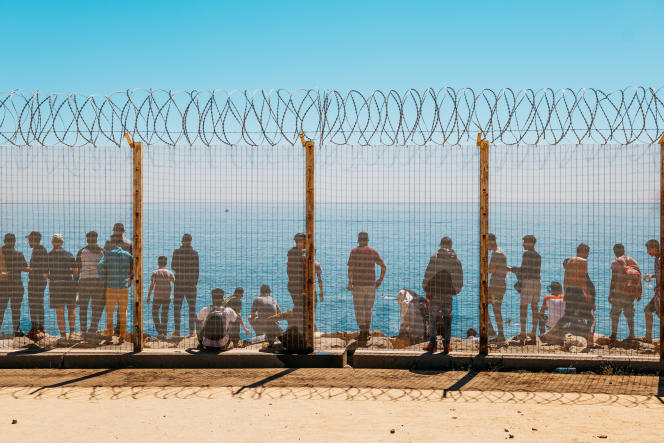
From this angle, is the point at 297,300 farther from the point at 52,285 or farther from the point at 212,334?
the point at 52,285

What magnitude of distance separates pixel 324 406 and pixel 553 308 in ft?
14.6

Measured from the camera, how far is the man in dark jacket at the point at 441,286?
817 cm

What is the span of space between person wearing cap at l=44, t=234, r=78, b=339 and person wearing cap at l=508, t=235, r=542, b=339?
6.33 meters

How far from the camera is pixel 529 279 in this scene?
9.16 metres

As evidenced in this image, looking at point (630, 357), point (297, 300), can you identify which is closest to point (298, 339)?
point (297, 300)

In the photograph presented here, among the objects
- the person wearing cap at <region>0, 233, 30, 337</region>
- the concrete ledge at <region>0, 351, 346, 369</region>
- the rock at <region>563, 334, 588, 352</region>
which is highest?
the person wearing cap at <region>0, 233, 30, 337</region>

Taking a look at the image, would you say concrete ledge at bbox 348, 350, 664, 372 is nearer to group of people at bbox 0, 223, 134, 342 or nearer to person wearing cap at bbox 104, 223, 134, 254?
group of people at bbox 0, 223, 134, 342

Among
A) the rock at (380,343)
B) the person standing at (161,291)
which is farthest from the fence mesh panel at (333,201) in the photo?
the person standing at (161,291)

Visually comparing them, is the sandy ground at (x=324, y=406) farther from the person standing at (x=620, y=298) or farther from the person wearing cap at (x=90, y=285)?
the person standing at (x=620, y=298)

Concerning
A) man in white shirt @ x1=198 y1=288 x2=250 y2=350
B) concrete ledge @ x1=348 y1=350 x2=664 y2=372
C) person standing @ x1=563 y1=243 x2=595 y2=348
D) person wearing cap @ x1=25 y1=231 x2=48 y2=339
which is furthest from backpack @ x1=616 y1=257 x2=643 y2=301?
person wearing cap @ x1=25 y1=231 x2=48 y2=339

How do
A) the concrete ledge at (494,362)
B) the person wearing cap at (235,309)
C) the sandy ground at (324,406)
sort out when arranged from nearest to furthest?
the sandy ground at (324,406) → the concrete ledge at (494,362) → the person wearing cap at (235,309)

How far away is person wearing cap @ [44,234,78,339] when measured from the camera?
8.67 meters

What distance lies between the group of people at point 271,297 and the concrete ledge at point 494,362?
1.51 feet

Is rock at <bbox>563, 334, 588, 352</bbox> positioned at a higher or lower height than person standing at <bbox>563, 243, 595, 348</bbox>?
lower
